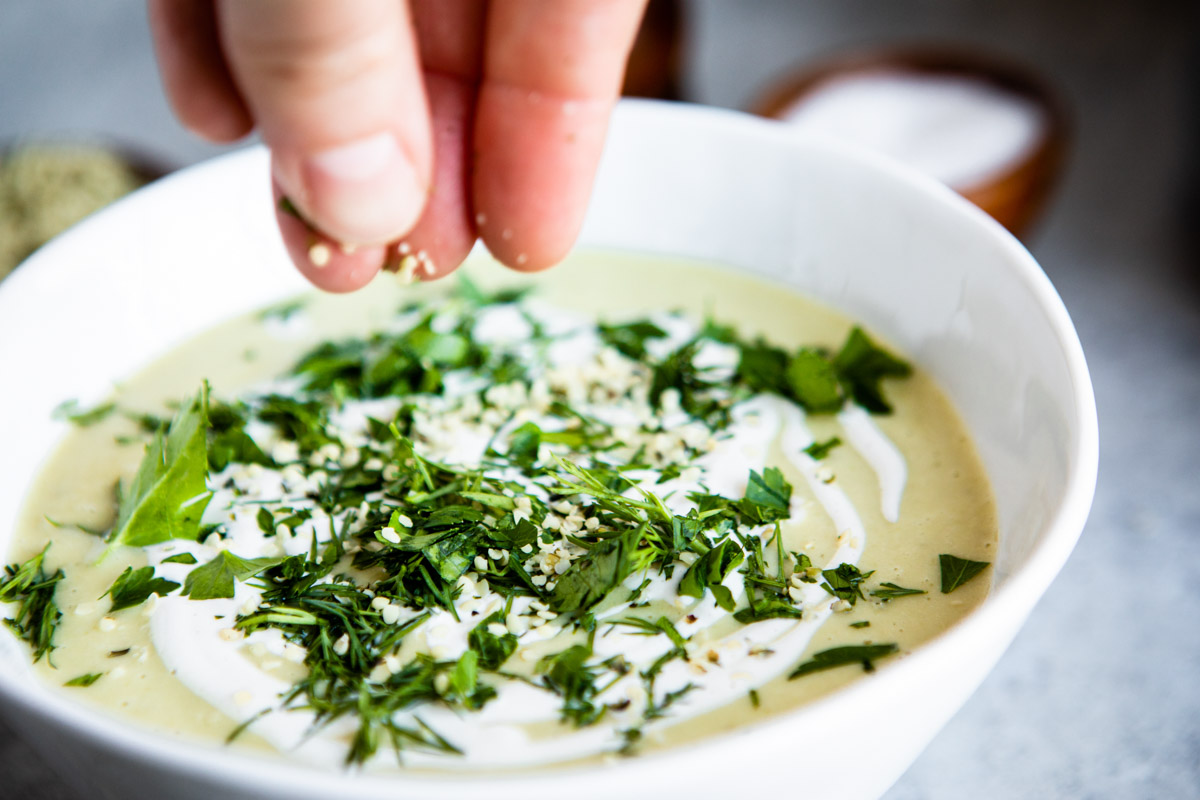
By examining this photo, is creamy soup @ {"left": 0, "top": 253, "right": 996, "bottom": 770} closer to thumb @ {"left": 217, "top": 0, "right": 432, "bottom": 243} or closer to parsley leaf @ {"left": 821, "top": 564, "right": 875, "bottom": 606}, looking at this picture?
parsley leaf @ {"left": 821, "top": 564, "right": 875, "bottom": 606}

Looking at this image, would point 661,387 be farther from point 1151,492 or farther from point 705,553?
point 1151,492

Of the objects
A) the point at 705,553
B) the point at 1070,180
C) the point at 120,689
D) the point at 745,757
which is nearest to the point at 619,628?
the point at 705,553

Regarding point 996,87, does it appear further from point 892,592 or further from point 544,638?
point 544,638

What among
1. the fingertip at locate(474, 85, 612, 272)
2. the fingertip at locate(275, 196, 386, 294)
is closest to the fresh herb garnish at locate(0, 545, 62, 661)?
the fingertip at locate(275, 196, 386, 294)

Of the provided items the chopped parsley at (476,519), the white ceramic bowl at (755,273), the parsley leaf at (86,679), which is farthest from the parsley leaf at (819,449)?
the parsley leaf at (86,679)

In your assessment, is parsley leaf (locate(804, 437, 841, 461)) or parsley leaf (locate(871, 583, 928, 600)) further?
parsley leaf (locate(804, 437, 841, 461))
